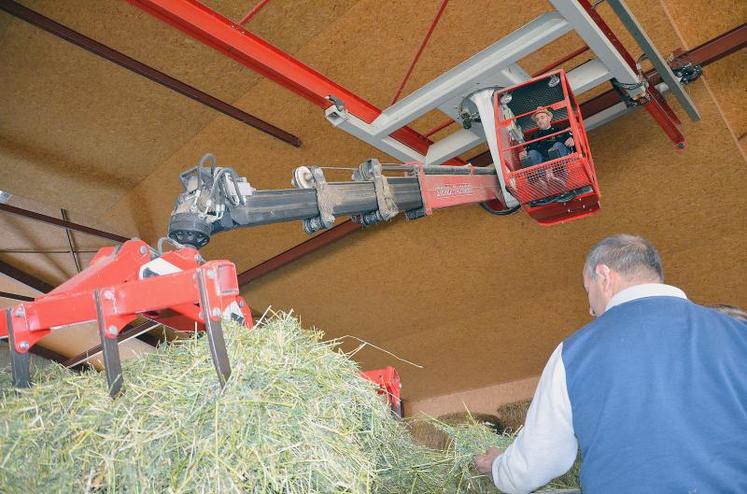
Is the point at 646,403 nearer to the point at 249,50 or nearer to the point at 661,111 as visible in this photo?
the point at 249,50

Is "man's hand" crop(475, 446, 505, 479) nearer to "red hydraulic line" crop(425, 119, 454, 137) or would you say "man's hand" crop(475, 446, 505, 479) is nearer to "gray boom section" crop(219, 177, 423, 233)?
"gray boom section" crop(219, 177, 423, 233)

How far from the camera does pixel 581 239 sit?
18.3ft

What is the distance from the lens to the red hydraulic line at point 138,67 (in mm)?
4176

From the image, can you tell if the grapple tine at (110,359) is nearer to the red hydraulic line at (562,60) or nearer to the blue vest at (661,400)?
the blue vest at (661,400)

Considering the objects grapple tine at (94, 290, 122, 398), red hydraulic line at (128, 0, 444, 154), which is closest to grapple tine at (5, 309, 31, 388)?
grapple tine at (94, 290, 122, 398)

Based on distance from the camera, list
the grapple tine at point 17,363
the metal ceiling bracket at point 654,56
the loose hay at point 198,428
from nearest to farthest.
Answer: the loose hay at point 198,428 → the grapple tine at point 17,363 → the metal ceiling bracket at point 654,56

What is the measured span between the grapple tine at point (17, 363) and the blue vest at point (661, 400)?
1627mm

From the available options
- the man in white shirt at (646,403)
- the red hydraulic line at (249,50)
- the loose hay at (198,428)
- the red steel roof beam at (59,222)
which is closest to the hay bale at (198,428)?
the loose hay at (198,428)

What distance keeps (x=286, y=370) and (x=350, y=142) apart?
394 cm

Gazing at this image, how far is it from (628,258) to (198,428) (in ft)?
4.69

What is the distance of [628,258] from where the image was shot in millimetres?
1932

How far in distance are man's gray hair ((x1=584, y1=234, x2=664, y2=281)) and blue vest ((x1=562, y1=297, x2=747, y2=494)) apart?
7.6 inches

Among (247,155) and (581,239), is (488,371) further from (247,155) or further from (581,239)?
(247,155)

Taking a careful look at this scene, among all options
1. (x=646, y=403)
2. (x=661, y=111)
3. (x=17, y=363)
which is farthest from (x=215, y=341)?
(x=661, y=111)
